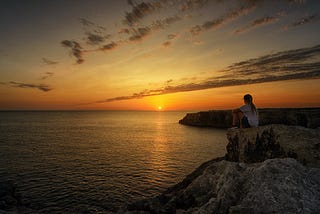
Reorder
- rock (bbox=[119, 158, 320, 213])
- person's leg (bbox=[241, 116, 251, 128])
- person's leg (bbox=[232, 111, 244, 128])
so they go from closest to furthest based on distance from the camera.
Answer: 1. rock (bbox=[119, 158, 320, 213])
2. person's leg (bbox=[232, 111, 244, 128])
3. person's leg (bbox=[241, 116, 251, 128])

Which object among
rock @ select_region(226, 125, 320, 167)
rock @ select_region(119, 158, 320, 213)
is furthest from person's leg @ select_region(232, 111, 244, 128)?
rock @ select_region(119, 158, 320, 213)

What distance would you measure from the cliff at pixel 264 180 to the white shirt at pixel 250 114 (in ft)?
1.46

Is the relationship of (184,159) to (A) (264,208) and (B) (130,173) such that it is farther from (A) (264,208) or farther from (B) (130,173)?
(A) (264,208)

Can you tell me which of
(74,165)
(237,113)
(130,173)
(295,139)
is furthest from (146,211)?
(74,165)

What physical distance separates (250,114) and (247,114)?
7.1 inches

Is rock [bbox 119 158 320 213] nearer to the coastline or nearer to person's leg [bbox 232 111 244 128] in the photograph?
the coastline

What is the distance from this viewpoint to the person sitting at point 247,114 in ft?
45.8

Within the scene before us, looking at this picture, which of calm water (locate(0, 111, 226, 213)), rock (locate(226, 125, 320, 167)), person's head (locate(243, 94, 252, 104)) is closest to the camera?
rock (locate(226, 125, 320, 167))

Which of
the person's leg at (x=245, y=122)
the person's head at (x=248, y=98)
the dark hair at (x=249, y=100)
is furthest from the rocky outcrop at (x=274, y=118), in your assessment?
the person's head at (x=248, y=98)

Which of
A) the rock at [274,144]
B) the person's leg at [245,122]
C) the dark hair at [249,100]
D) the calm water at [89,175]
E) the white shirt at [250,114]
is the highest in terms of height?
the dark hair at [249,100]

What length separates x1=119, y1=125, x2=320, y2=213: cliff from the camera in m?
7.52

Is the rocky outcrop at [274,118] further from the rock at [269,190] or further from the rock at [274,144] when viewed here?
the rock at [269,190]

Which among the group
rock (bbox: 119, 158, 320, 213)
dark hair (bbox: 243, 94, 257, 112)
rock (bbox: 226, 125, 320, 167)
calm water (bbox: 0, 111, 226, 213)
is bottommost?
calm water (bbox: 0, 111, 226, 213)

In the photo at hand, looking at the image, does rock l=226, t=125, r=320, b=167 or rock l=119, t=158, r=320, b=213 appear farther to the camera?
rock l=226, t=125, r=320, b=167
